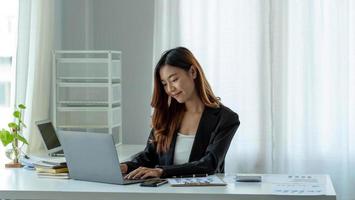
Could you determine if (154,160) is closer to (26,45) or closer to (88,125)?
(88,125)

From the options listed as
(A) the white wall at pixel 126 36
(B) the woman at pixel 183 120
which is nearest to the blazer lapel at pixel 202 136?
(B) the woman at pixel 183 120

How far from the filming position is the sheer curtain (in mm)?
4305

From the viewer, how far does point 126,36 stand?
4656mm

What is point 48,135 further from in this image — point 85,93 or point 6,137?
point 85,93

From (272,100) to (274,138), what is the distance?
0.80 feet

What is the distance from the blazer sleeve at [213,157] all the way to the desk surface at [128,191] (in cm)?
16

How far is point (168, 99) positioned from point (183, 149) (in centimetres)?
27

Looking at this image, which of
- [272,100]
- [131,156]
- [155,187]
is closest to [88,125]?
[131,156]

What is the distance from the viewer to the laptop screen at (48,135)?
379 centimetres

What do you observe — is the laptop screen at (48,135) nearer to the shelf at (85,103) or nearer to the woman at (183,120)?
the shelf at (85,103)

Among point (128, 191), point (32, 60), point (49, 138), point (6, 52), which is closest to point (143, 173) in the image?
point (128, 191)

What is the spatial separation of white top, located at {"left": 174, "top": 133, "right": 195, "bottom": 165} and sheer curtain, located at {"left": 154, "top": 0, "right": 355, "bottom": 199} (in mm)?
1002

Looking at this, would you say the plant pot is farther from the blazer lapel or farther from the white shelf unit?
the blazer lapel

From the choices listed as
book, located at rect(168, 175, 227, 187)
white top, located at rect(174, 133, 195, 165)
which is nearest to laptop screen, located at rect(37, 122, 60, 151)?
white top, located at rect(174, 133, 195, 165)
